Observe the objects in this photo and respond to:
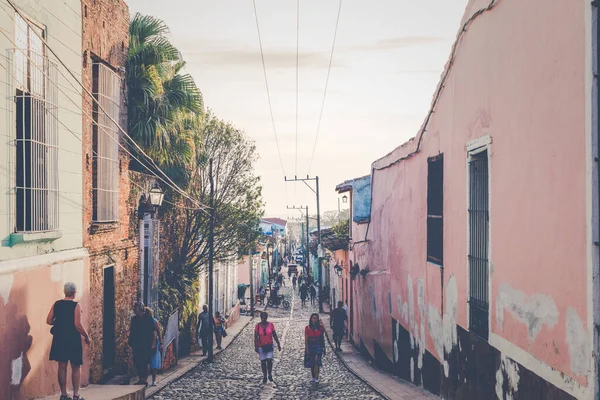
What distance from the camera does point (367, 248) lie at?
20.5 metres

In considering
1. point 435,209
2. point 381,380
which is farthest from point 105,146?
point 381,380

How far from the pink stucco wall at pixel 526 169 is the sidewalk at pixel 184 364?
17.1 ft

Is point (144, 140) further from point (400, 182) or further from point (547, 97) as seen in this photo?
point (547, 97)

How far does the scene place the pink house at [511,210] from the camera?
5.00 meters

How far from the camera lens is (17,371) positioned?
836cm

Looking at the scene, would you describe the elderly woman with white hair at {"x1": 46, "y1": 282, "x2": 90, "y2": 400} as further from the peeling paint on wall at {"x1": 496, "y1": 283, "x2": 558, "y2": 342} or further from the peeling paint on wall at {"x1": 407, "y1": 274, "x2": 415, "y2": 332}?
the peeling paint on wall at {"x1": 407, "y1": 274, "x2": 415, "y2": 332}

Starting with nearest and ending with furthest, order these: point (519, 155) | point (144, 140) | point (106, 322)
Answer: point (519, 155), point (106, 322), point (144, 140)

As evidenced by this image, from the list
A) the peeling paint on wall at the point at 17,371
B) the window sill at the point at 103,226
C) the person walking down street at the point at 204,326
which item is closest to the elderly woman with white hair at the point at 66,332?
the peeling paint on wall at the point at 17,371

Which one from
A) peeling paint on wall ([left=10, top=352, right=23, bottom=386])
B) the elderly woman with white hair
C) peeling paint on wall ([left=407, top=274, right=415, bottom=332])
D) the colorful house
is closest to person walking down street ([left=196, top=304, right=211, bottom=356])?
peeling paint on wall ([left=407, top=274, right=415, bottom=332])

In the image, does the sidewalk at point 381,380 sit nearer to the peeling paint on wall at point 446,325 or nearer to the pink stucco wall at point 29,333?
the peeling paint on wall at point 446,325

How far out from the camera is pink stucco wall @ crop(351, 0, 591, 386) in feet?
16.8

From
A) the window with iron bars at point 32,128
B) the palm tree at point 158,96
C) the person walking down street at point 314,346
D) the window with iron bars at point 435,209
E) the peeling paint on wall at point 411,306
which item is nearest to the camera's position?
the window with iron bars at point 32,128

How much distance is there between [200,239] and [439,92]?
14.3m

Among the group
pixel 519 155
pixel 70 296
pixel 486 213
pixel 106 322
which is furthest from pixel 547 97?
pixel 106 322
